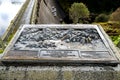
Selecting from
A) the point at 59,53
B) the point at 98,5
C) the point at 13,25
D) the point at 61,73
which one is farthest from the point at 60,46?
the point at 98,5

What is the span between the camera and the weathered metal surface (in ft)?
16.4

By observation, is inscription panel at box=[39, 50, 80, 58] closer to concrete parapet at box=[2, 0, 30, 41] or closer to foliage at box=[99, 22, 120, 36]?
concrete parapet at box=[2, 0, 30, 41]

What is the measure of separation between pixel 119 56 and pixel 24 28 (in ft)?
7.98

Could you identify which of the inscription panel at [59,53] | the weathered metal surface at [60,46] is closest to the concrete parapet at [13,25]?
the weathered metal surface at [60,46]

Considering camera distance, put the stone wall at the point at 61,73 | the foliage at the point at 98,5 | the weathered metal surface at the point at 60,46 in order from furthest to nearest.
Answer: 1. the foliage at the point at 98,5
2. the weathered metal surface at the point at 60,46
3. the stone wall at the point at 61,73

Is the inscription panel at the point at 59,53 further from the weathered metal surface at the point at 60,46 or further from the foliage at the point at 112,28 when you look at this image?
the foliage at the point at 112,28

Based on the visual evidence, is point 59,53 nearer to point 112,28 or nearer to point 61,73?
point 61,73

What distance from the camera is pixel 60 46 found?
5.57m

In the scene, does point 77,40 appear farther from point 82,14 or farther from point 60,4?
point 60,4

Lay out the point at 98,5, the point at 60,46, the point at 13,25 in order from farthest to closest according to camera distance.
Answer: the point at 98,5
the point at 13,25
the point at 60,46

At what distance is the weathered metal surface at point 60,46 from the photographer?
16.4 ft

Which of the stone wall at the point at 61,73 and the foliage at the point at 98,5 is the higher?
the stone wall at the point at 61,73

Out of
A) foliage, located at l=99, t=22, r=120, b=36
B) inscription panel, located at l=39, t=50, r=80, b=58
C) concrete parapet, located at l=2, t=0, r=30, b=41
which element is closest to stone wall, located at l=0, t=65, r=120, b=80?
inscription panel, located at l=39, t=50, r=80, b=58

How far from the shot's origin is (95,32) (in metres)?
→ 6.41
